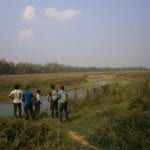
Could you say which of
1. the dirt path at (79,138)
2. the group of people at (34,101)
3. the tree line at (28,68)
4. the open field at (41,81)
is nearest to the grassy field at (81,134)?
the dirt path at (79,138)

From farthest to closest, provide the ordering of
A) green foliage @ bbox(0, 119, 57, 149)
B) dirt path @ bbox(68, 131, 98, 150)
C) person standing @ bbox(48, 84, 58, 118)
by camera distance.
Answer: person standing @ bbox(48, 84, 58, 118)
dirt path @ bbox(68, 131, 98, 150)
green foliage @ bbox(0, 119, 57, 149)

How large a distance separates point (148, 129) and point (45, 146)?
449cm

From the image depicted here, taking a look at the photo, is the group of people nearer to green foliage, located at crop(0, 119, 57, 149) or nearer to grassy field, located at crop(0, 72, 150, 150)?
grassy field, located at crop(0, 72, 150, 150)

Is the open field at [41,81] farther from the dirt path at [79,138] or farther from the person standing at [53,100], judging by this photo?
the dirt path at [79,138]

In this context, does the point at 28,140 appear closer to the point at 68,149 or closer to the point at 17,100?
the point at 68,149

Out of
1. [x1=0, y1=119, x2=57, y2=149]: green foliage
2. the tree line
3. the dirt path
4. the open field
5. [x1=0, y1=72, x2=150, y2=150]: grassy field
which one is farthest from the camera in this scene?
the tree line

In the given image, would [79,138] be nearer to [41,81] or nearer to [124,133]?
[124,133]

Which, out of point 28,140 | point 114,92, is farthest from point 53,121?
point 114,92

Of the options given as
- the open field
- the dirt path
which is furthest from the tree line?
the dirt path

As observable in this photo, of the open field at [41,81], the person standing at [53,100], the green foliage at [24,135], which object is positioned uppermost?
the person standing at [53,100]

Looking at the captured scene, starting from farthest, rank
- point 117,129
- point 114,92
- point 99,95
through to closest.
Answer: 1. point 114,92
2. point 99,95
3. point 117,129

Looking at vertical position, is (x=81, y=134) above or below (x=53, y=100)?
below

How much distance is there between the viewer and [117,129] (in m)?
11.4

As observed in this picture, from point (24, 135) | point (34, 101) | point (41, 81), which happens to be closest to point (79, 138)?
point (24, 135)
